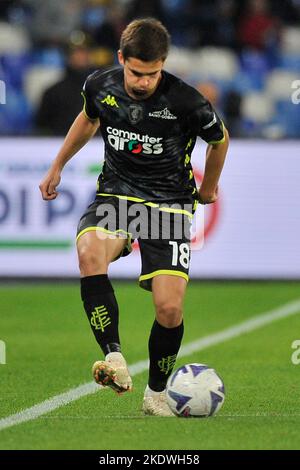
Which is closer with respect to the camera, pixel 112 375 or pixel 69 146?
pixel 112 375

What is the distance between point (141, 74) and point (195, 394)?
1.71m

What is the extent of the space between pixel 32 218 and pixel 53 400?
6.56m

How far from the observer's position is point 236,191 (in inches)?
548

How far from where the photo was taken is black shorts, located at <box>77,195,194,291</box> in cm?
686

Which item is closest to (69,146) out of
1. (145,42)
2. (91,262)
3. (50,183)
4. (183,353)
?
(50,183)

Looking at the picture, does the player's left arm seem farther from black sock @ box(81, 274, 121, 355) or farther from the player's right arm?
black sock @ box(81, 274, 121, 355)

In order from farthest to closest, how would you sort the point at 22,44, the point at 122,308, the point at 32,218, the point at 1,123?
the point at 22,44 < the point at 1,123 < the point at 32,218 < the point at 122,308

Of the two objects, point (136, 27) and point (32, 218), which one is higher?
point (136, 27)

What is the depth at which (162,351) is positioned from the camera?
6828 mm

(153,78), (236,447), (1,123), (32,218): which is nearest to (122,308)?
(32,218)

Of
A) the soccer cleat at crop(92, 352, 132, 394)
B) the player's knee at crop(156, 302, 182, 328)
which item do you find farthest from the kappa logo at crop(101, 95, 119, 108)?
the soccer cleat at crop(92, 352, 132, 394)

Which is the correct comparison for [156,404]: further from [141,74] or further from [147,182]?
[141,74]

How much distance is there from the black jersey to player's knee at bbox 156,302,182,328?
2.10 feet
